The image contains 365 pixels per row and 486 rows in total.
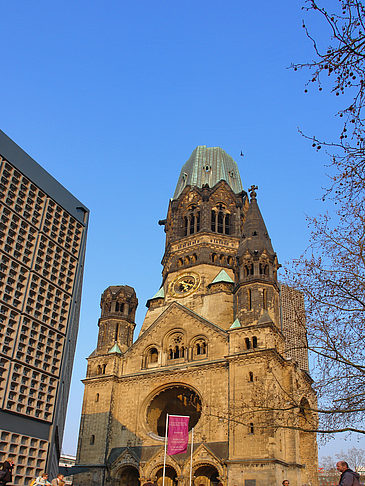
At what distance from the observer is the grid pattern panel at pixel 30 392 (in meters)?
24.6

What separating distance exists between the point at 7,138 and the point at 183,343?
22.6 m

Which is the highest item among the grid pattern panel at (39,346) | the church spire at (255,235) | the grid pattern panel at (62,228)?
the church spire at (255,235)

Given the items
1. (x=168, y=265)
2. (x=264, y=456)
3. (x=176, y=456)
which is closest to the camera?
(x=264, y=456)

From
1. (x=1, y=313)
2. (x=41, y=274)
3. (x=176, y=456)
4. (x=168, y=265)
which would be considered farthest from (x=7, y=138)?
(x=168, y=265)

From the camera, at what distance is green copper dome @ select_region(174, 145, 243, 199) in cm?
5728

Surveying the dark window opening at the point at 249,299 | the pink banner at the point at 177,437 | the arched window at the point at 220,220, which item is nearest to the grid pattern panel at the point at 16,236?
the pink banner at the point at 177,437

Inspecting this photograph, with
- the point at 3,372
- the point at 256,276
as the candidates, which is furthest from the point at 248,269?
the point at 3,372

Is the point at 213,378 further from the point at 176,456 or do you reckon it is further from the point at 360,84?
the point at 360,84

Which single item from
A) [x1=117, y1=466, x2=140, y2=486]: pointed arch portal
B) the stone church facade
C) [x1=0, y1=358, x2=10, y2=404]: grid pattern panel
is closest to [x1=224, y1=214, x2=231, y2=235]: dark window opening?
the stone church facade

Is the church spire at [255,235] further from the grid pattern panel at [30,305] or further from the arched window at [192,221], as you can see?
the grid pattern panel at [30,305]

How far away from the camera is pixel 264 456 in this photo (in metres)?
32.5

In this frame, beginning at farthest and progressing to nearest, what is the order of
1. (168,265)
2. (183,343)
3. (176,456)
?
1. (168,265)
2. (183,343)
3. (176,456)

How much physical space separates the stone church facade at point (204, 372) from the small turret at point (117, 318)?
0.34 feet

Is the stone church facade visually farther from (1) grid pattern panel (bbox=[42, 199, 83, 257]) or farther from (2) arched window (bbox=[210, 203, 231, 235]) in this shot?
(1) grid pattern panel (bbox=[42, 199, 83, 257])
